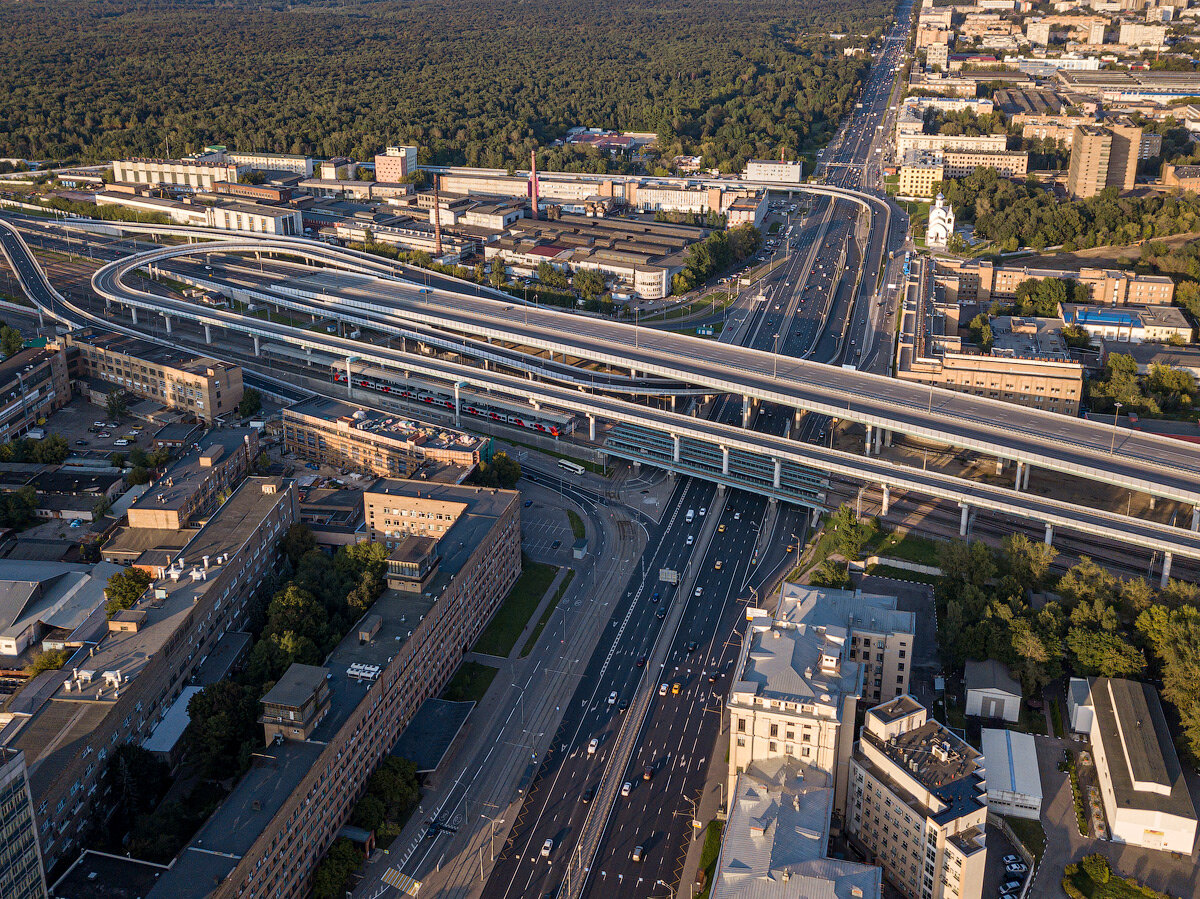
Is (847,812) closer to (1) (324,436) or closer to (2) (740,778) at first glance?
(2) (740,778)

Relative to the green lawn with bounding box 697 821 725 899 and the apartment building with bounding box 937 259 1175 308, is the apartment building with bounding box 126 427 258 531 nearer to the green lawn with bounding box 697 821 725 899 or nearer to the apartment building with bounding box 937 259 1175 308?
the green lawn with bounding box 697 821 725 899

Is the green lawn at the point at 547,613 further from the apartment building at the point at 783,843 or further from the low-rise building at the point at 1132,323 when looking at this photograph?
the low-rise building at the point at 1132,323

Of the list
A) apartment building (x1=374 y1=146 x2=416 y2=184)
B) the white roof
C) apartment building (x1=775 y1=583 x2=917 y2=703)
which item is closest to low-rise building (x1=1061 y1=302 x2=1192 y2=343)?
apartment building (x1=775 y1=583 x2=917 y2=703)

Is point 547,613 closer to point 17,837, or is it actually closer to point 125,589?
point 125,589

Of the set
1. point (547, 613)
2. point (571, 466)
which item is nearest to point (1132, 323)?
point (571, 466)

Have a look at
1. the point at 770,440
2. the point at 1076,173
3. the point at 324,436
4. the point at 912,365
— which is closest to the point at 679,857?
the point at 770,440

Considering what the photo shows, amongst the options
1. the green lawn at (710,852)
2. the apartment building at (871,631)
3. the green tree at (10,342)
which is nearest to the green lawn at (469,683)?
the green lawn at (710,852)
